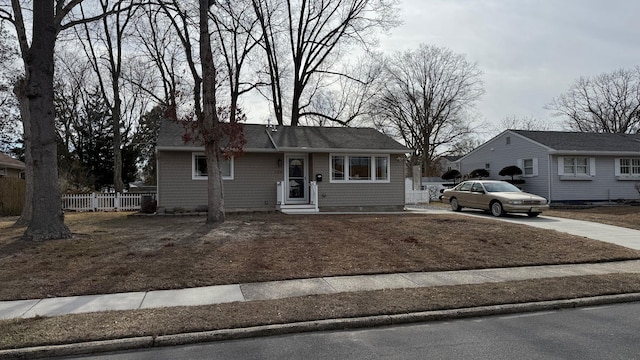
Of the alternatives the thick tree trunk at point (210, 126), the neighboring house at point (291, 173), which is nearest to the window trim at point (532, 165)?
the neighboring house at point (291, 173)

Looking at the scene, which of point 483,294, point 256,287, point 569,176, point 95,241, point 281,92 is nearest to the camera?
point 483,294

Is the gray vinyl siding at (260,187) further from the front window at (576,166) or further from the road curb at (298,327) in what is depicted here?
the road curb at (298,327)

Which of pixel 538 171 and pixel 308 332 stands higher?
pixel 538 171

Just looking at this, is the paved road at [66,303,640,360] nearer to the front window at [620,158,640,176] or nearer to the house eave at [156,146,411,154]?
the house eave at [156,146,411,154]

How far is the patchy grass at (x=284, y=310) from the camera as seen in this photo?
15.6 feet

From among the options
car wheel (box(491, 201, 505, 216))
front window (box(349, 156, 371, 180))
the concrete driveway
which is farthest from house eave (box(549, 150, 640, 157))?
front window (box(349, 156, 371, 180))

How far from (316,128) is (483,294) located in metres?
17.1

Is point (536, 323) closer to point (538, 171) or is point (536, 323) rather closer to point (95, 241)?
point (95, 241)

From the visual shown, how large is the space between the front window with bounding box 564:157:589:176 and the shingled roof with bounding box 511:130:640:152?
0.74 meters

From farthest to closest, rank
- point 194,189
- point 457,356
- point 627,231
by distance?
point 194,189 < point 627,231 < point 457,356

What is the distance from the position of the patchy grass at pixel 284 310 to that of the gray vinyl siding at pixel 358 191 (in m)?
12.2

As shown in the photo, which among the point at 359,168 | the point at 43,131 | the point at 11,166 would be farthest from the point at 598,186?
the point at 11,166

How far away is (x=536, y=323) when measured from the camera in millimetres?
5398

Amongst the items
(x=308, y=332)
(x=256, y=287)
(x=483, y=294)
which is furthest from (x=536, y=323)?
(x=256, y=287)
